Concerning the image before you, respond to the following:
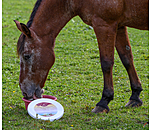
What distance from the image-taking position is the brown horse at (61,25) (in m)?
4.14

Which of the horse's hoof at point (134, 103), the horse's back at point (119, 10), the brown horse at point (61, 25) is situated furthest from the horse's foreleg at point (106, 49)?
the horse's hoof at point (134, 103)

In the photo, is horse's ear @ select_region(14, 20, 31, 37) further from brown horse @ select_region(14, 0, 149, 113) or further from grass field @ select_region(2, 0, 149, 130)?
grass field @ select_region(2, 0, 149, 130)

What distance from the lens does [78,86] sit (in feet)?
20.0

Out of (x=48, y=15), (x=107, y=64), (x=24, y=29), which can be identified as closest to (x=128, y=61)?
(x=107, y=64)

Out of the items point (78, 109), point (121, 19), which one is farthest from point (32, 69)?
point (121, 19)

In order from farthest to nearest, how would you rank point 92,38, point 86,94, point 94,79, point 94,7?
point 92,38 < point 94,79 < point 86,94 < point 94,7

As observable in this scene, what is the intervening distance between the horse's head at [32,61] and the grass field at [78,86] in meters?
0.49

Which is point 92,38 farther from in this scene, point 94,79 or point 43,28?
point 43,28

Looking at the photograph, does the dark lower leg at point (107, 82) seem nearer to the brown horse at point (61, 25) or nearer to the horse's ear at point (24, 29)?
the brown horse at point (61, 25)

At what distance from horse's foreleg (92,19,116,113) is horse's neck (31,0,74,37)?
2.22 feet

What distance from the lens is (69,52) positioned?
8.84 metres

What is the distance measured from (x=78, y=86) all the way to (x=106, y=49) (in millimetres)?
2043

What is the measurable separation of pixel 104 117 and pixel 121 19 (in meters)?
1.70

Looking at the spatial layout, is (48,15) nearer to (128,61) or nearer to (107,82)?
(107,82)
